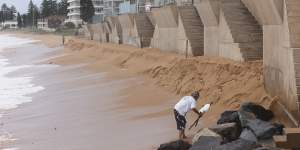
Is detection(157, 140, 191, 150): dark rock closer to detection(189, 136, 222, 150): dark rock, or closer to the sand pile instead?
detection(189, 136, 222, 150): dark rock

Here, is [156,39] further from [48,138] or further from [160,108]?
[48,138]

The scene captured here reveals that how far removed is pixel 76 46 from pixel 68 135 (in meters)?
36.3

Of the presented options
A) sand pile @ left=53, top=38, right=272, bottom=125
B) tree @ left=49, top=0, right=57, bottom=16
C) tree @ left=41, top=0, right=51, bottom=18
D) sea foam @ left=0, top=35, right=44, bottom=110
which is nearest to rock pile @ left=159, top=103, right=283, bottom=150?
sand pile @ left=53, top=38, right=272, bottom=125

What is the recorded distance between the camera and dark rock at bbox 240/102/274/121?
32.2 ft

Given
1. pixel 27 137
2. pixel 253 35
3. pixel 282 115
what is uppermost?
pixel 253 35

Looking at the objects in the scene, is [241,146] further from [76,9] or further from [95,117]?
[76,9]

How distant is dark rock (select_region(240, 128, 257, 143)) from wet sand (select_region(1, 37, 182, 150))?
1.98 m

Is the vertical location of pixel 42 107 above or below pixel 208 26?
below

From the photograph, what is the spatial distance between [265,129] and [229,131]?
0.80 m

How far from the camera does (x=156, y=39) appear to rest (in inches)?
1030

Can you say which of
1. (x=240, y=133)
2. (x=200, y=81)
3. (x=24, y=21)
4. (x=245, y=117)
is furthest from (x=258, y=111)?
(x=24, y=21)

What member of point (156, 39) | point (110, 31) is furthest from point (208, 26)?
point (110, 31)

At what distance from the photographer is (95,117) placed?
13.9 meters

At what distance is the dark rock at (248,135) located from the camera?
835 cm
